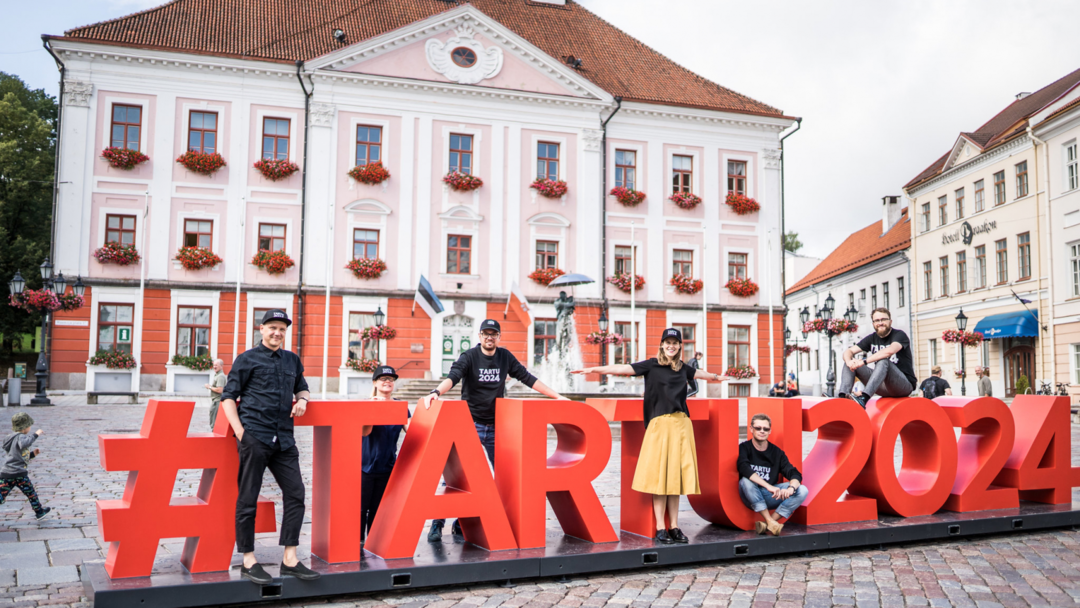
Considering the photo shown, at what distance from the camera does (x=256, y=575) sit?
18.1ft

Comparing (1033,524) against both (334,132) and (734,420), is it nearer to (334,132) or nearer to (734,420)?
(734,420)

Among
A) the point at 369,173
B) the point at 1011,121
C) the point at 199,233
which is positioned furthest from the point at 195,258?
the point at 1011,121

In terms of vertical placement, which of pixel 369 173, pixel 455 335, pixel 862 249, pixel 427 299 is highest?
pixel 862 249

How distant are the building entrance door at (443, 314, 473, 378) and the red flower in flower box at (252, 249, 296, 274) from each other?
5723 millimetres

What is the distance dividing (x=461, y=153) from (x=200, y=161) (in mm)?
8830

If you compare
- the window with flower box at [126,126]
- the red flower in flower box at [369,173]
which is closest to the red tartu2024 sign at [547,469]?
the red flower in flower box at [369,173]

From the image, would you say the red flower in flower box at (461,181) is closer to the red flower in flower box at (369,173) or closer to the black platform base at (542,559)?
the red flower in flower box at (369,173)

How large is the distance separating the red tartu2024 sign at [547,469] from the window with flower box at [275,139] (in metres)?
25.6

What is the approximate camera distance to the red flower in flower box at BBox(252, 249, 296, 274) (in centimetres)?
2967

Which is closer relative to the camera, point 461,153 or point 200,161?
point 200,161

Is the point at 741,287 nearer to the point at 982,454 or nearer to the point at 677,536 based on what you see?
the point at 982,454

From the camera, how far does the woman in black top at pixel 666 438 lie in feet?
22.7

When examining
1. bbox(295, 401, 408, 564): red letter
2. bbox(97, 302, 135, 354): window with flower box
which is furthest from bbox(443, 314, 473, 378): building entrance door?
bbox(295, 401, 408, 564): red letter

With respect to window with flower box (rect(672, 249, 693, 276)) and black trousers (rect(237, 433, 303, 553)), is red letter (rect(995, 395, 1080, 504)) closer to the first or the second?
black trousers (rect(237, 433, 303, 553))
